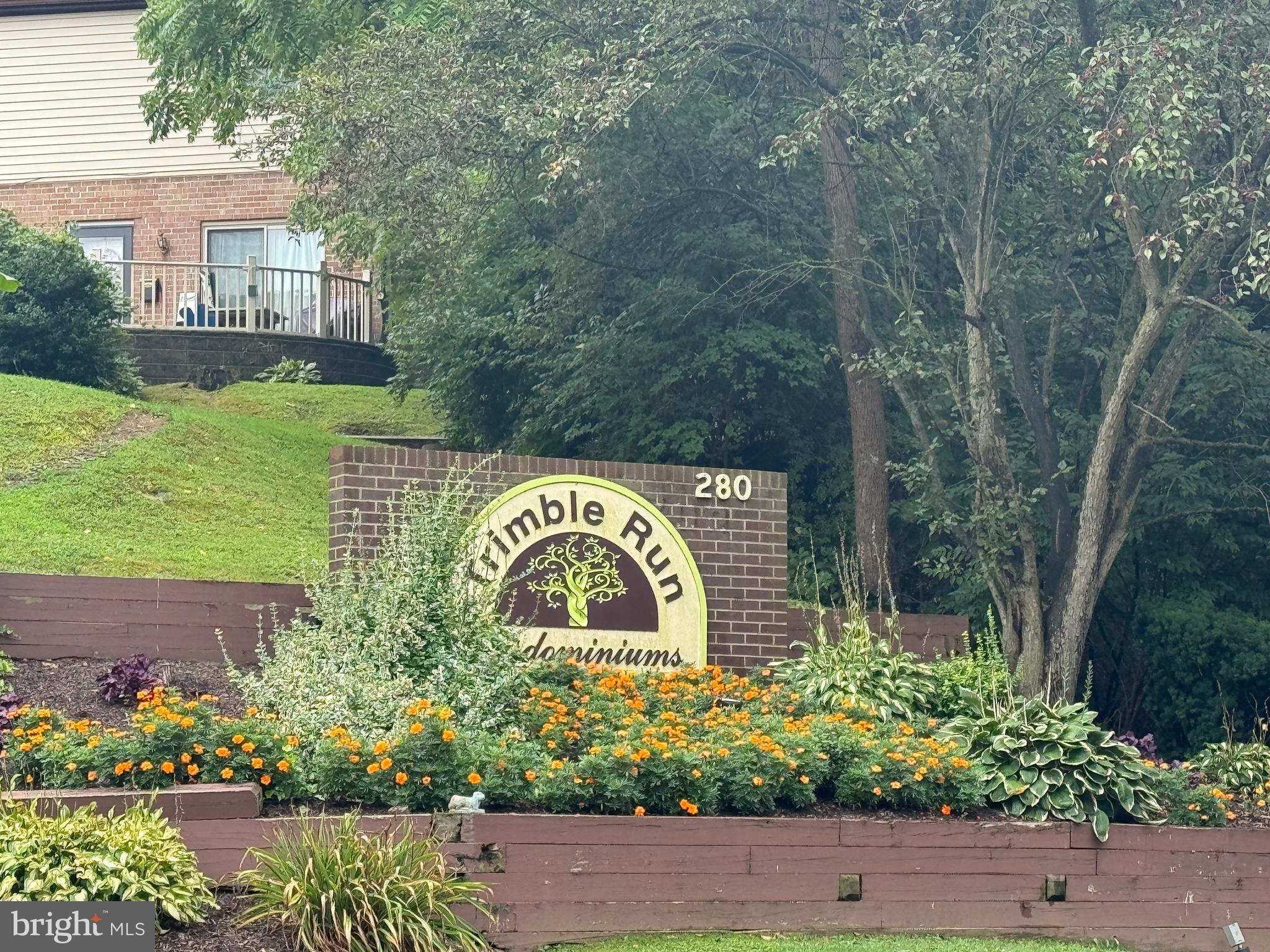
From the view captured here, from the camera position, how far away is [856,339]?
17.4m

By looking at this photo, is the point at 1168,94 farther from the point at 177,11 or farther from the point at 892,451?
the point at 177,11

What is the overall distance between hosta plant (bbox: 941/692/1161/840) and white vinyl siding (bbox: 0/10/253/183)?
20417 mm

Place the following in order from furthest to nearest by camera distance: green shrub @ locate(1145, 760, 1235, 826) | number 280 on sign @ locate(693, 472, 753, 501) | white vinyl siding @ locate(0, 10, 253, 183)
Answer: white vinyl siding @ locate(0, 10, 253, 183) → number 280 on sign @ locate(693, 472, 753, 501) → green shrub @ locate(1145, 760, 1235, 826)

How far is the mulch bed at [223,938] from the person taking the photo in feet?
24.8

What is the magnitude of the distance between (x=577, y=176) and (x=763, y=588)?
4.72 meters

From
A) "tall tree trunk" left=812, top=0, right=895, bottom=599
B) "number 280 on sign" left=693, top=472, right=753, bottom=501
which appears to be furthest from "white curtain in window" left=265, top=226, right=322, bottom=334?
"number 280 on sign" left=693, top=472, right=753, bottom=501

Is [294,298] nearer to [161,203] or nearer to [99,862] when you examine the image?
[161,203]

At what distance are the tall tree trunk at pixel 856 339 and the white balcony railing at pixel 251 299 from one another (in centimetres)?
956

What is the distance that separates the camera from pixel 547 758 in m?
9.36

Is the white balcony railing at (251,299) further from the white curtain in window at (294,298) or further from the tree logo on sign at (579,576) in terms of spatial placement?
the tree logo on sign at (579,576)

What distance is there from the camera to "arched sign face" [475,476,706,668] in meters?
12.2

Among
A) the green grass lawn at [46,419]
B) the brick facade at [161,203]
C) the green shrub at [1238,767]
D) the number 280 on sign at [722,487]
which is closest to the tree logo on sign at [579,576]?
the number 280 on sign at [722,487]

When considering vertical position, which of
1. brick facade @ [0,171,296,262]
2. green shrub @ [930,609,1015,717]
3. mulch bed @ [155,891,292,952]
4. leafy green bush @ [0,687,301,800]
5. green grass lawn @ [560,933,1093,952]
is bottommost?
green grass lawn @ [560,933,1093,952]

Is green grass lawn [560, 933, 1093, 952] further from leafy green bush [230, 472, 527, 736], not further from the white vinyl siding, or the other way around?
the white vinyl siding
